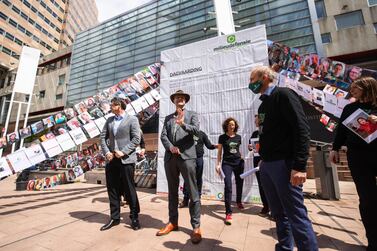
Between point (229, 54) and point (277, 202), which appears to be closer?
point (277, 202)

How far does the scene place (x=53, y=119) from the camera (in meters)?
5.35

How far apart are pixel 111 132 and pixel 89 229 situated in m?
1.43

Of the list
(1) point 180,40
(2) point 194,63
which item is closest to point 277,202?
(2) point 194,63

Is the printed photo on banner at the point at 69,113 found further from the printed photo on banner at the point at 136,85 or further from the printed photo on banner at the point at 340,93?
the printed photo on banner at the point at 340,93

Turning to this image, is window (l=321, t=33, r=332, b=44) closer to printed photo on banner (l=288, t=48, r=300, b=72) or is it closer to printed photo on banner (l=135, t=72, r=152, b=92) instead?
printed photo on banner (l=288, t=48, r=300, b=72)

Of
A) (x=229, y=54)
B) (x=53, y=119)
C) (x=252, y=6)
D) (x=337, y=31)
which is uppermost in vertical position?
(x=252, y=6)

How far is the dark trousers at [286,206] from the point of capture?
151 centimetres

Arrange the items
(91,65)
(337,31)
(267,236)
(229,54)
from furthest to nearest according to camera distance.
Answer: (91,65) → (337,31) → (229,54) → (267,236)

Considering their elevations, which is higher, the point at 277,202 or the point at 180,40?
the point at 180,40

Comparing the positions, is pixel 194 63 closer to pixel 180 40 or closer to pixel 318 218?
pixel 318 218

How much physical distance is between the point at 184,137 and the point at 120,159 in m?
1.06

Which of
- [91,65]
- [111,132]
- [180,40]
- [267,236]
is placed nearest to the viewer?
[267,236]

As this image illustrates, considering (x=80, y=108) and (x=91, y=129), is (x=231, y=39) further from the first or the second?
(x=80, y=108)

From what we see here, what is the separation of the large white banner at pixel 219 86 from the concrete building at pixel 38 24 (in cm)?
4012
